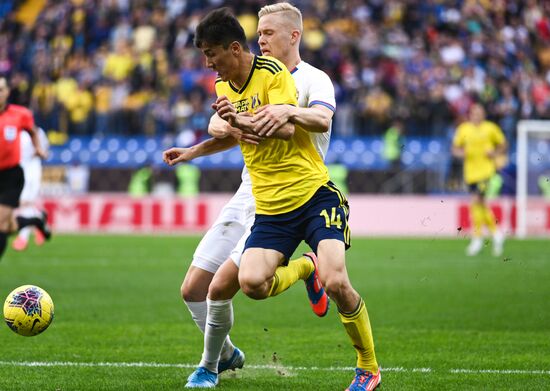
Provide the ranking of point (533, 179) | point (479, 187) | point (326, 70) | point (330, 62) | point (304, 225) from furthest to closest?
point (330, 62) → point (326, 70) → point (533, 179) → point (479, 187) → point (304, 225)

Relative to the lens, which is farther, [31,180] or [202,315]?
[31,180]

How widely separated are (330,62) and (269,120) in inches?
849

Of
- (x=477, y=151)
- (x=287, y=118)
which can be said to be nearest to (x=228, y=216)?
(x=287, y=118)

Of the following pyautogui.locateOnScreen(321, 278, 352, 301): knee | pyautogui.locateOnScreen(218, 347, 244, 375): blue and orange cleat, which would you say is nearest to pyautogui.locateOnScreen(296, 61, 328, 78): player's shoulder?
pyautogui.locateOnScreen(321, 278, 352, 301): knee

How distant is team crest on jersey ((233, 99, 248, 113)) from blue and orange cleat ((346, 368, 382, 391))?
1682 mm

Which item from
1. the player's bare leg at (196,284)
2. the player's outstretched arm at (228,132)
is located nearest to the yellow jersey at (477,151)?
the player's bare leg at (196,284)

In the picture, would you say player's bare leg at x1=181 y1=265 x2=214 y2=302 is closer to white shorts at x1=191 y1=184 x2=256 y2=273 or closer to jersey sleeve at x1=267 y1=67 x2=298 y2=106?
white shorts at x1=191 y1=184 x2=256 y2=273

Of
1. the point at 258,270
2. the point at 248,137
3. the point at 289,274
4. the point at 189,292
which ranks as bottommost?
the point at 189,292

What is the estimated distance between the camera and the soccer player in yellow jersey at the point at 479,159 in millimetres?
18406

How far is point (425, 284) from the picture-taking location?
13.5 m

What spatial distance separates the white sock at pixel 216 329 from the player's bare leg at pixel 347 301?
772mm

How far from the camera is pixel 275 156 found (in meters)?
6.03

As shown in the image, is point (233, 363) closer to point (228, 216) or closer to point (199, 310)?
point (199, 310)

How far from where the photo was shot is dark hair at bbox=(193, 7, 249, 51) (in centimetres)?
573
